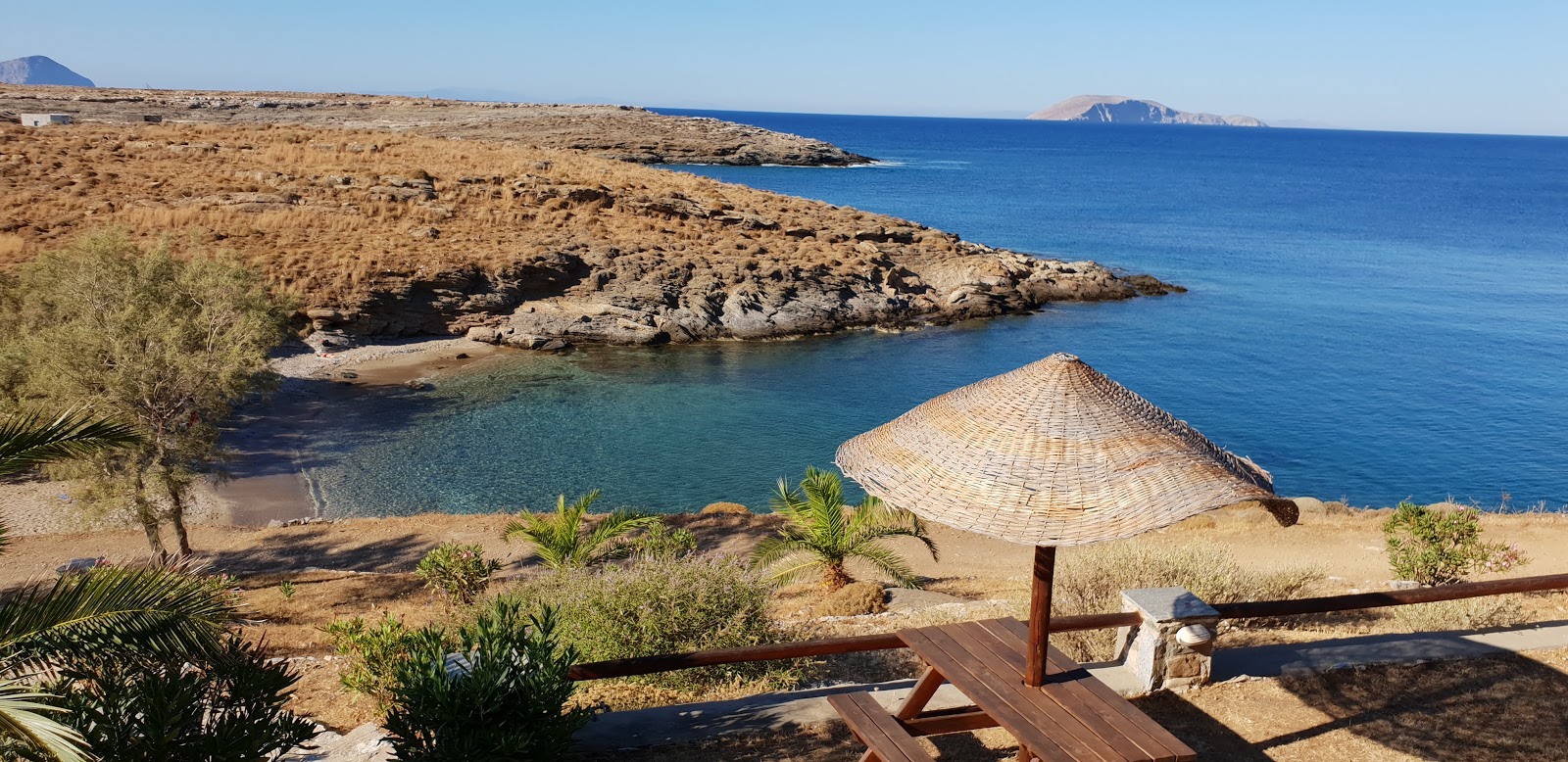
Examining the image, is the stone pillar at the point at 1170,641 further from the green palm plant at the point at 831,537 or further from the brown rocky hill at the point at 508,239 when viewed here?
the brown rocky hill at the point at 508,239

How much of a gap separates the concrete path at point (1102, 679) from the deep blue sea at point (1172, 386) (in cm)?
1620

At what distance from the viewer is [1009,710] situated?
17.7 feet

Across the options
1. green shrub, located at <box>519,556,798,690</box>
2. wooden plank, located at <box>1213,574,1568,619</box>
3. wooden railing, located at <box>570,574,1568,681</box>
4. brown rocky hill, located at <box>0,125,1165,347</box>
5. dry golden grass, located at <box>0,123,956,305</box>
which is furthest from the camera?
brown rocky hill, located at <box>0,125,1165,347</box>

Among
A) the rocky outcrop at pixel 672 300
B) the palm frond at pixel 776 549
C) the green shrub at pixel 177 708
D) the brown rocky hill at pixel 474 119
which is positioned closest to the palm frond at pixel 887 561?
the palm frond at pixel 776 549

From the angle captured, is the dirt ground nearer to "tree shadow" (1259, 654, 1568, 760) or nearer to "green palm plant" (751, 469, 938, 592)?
"tree shadow" (1259, 654, 1568, 760)

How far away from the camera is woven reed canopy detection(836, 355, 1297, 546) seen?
4.80 metres

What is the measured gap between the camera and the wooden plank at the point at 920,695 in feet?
20.3

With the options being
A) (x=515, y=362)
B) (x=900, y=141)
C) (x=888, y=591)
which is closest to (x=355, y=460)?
(x=515, y=362)

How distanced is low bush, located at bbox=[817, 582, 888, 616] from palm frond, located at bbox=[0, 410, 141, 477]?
8430 millimetres

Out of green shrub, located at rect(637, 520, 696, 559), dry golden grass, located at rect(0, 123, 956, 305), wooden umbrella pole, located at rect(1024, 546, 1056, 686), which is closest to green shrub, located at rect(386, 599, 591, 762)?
wooden umbrella pole, located at rect(1024, 546, 1056, 686)

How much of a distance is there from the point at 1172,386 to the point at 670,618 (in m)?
29.5

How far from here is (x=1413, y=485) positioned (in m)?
25.2

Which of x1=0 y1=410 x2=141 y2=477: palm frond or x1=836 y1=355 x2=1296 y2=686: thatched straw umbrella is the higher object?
x1=836 y1=355 x2=1296 y2=686: thatched straw umbrella

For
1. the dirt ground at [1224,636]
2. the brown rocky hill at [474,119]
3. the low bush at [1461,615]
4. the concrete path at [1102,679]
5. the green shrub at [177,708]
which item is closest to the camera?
the green shrub at [177,708]
